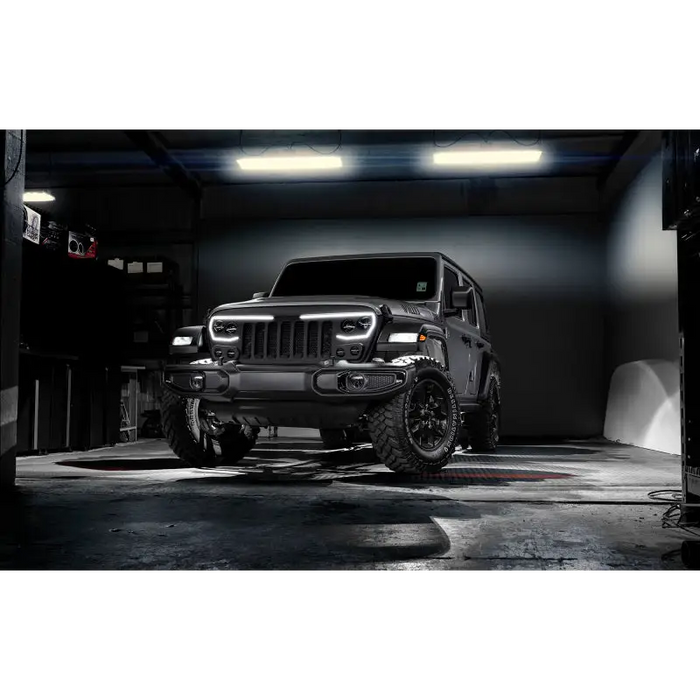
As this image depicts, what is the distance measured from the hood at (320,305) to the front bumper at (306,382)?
0.56 m

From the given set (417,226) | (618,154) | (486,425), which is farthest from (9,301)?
(618,154)

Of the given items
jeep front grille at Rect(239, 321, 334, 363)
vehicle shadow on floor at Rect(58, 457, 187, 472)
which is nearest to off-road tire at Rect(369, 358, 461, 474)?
jeep front grille at Rect(239, 321, 334, 363)

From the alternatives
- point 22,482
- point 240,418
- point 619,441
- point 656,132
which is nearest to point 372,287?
point 240,418

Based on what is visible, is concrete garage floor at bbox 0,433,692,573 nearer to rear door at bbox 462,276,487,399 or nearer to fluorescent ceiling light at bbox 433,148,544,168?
rear door at bbox 462,276,487,399

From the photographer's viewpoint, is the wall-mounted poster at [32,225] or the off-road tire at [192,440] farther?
the wall-mounted poster at [32,225]

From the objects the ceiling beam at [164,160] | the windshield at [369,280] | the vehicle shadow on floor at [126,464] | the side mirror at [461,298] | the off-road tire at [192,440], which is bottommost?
the vehicle shadow on floor at [126,464]

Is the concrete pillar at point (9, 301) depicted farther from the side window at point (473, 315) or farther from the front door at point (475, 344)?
the side window at point (473, 315)

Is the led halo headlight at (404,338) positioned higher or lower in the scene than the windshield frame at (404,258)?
lower

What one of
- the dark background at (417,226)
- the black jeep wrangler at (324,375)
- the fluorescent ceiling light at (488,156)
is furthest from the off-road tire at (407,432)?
the dark background at (417,226)

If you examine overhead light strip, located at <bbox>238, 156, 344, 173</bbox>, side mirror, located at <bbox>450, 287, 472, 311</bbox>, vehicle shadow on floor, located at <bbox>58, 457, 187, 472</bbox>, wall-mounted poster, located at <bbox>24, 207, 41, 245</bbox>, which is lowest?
vehicle shadow on floor, located at <bbox>58, 457, 187, 472</bbox>

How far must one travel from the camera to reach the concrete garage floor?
129 inches

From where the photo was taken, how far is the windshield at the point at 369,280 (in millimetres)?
7309

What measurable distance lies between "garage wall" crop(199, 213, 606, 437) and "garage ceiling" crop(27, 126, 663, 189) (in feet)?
3.36
